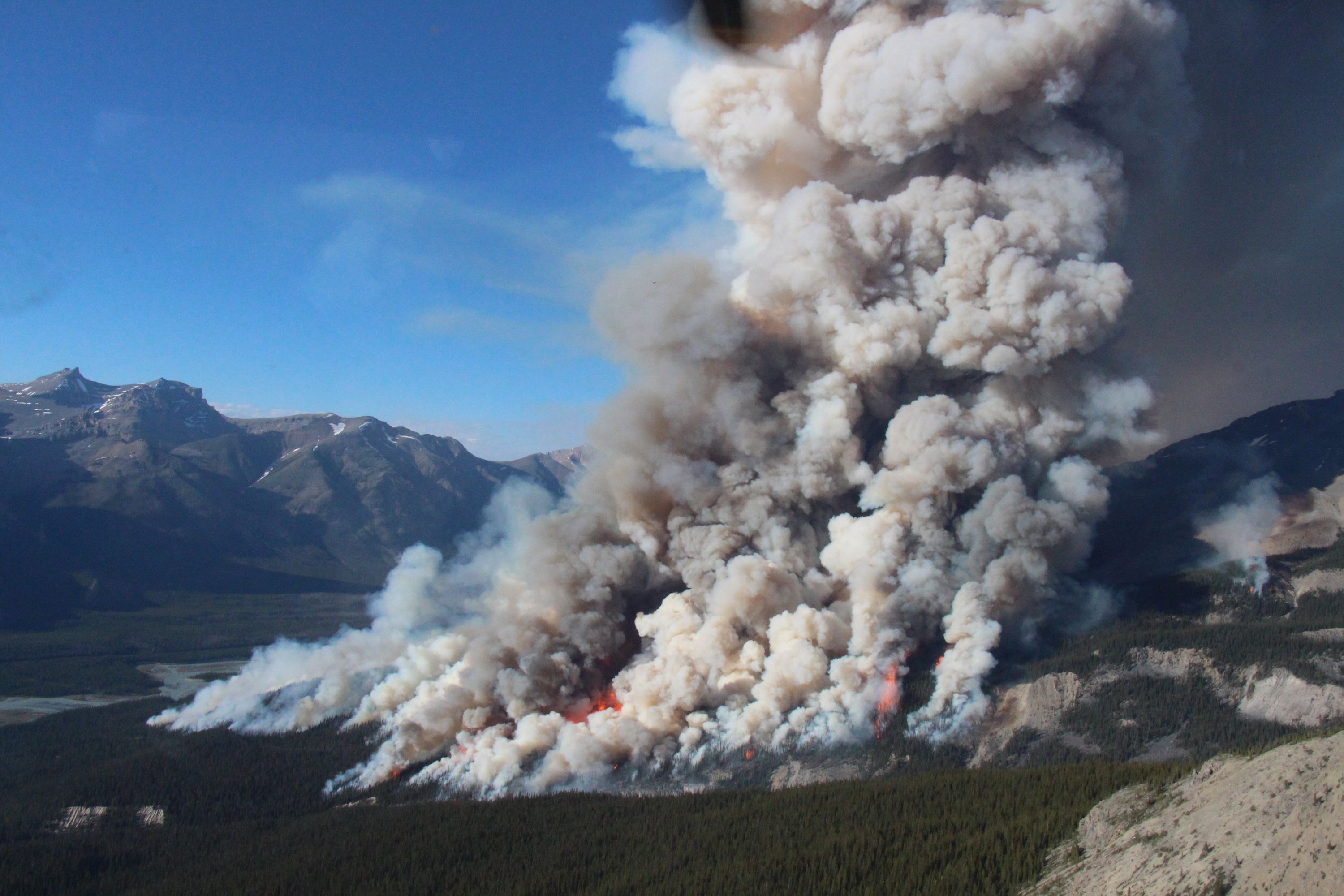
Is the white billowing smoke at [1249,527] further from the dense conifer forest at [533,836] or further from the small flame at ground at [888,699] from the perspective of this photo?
the dense conifer forest at [533,836]

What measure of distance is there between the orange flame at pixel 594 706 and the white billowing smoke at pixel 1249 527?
55.1 meters

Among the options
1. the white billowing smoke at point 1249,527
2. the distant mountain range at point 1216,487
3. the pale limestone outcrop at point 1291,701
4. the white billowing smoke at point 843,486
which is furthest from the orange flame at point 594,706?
the white billowing smoke at point 1249,527

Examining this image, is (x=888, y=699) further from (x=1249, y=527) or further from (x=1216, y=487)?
(x=1216, y=487)

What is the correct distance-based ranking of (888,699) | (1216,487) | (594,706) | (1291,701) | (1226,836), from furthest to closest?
(1216,487), (594,706), (888,699), (1291,701), (1226,836)

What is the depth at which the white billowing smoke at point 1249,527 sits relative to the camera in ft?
274

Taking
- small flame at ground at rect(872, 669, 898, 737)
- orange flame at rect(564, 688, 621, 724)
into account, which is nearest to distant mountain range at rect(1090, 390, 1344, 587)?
small flame at ground at rect(872, 669, 898, 737)

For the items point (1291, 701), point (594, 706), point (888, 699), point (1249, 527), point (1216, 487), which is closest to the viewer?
point (1291, 701)

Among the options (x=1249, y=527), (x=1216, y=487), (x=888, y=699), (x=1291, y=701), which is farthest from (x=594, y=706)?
(x=1216, y=487)

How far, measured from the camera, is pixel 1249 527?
9069 cm

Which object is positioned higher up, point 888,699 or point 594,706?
point 594,706

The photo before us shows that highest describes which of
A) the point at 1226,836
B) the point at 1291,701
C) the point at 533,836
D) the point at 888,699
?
the point at 1226,836

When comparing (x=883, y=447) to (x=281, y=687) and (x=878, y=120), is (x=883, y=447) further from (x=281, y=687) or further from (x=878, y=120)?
(x=281, y=687)

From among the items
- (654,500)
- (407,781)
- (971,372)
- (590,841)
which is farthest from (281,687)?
(971,372)

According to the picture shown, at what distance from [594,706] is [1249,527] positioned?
66.3 m
